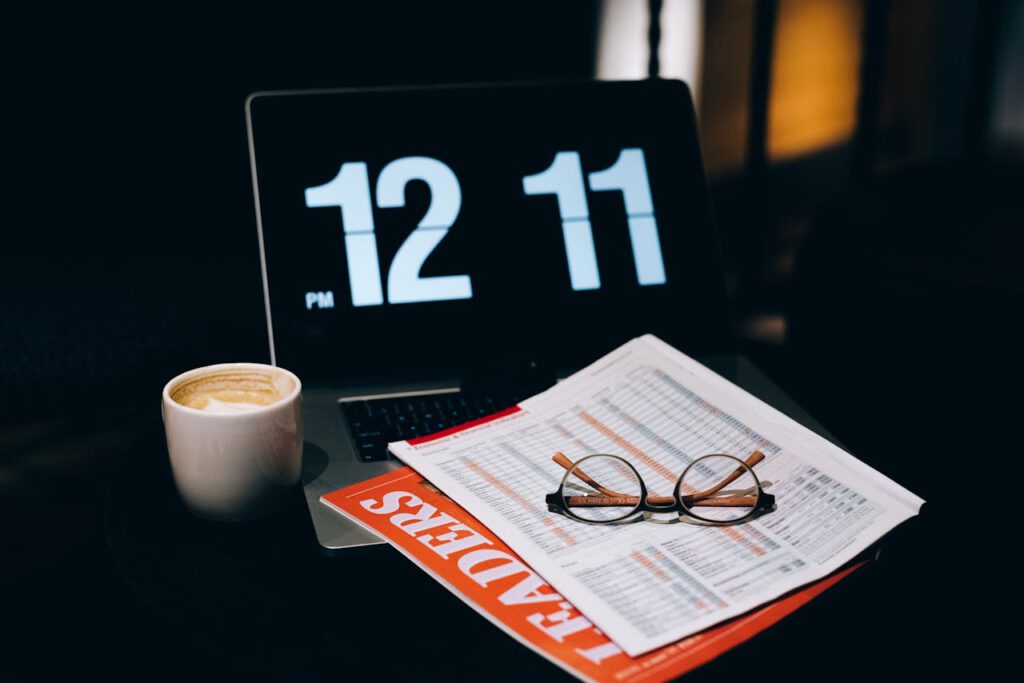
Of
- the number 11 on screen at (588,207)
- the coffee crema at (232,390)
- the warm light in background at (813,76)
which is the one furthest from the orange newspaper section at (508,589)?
the warm light in background at (813,76)

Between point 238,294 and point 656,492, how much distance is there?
938 mm

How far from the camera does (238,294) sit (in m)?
1.52

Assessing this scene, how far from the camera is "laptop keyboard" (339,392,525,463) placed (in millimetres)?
875

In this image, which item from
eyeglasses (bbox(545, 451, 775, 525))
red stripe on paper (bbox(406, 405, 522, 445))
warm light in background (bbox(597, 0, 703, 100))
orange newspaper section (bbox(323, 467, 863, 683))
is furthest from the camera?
warm light in background (bbox(597, 0, 703, 100))

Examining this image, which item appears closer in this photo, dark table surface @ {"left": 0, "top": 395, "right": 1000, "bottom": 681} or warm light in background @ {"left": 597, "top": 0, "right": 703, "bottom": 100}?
dark table surface @ {"left": 0, "top": 395, "right": 1000, "bottom": 681}

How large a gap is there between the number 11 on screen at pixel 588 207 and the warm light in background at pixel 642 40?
705 mm

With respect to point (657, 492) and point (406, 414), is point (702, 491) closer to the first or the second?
point (657, 492)

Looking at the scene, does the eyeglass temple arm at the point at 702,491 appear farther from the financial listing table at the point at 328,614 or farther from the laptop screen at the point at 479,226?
the laptop screen at the point at 479,226

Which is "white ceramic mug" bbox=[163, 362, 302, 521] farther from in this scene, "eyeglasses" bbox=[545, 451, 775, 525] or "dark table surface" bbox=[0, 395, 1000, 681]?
"eyeglasses" bbox=[545, 451, 775, 525]

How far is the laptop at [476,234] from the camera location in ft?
3.35

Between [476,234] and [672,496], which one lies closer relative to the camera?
[672,496]

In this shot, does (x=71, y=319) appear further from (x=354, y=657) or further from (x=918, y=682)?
(x=918, y=682)

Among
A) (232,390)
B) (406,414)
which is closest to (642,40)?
(406,414)

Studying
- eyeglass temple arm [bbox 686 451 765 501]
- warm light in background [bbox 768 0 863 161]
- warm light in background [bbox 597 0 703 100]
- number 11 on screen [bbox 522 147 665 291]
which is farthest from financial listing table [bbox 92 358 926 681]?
warm light in background [bbox 768 0 863 161]
